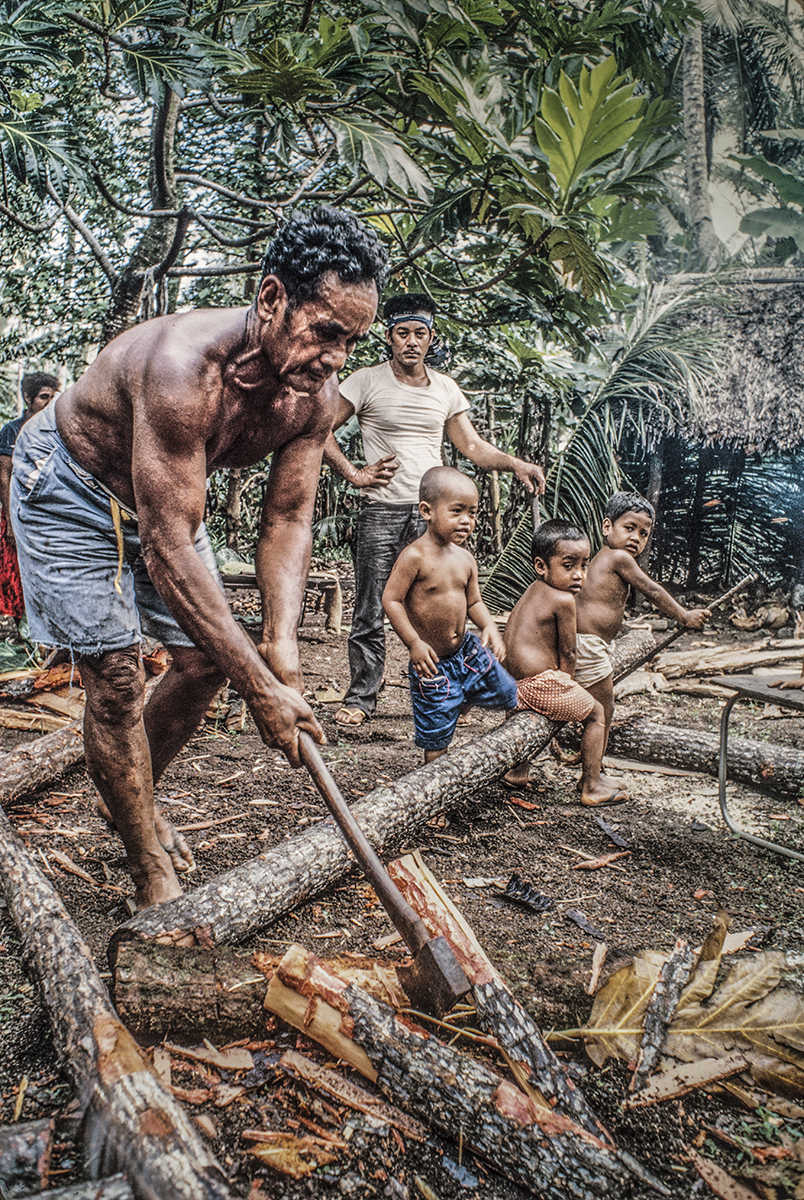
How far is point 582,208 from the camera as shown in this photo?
3451mm

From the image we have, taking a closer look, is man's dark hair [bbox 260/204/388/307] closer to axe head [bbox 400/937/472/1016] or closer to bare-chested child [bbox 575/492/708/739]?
axe head [bbox 400/937/472/1016]

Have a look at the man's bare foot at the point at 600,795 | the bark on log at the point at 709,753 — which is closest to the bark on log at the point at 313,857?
the man's bare foot at the point at 600,795

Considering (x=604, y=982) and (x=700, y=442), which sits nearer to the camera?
(x=604, y=982)

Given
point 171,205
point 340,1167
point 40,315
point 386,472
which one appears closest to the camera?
point 340,1167

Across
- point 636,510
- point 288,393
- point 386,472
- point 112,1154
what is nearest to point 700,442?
point 636,510

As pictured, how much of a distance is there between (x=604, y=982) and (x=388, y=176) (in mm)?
2975

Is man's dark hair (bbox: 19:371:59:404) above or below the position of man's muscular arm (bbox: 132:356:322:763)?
above

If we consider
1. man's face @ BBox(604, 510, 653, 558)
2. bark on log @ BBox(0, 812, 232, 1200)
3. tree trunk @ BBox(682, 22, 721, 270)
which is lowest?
bark on log @ BBox(0, 812, 232, 1200)

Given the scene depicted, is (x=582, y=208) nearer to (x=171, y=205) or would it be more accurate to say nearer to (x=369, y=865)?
(x=171, y=205)

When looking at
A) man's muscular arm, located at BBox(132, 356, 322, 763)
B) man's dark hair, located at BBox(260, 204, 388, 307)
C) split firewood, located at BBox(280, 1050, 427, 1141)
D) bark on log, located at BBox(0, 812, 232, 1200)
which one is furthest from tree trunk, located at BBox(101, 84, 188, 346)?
split firewood, located at BBox(280, 1050, 427, 1141)

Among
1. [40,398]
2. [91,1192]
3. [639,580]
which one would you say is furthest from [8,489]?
[91,1192]

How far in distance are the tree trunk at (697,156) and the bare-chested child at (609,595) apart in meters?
15.6

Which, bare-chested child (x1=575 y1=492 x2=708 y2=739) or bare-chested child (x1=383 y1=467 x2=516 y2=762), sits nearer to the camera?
bare-chested child (x1=383 y1=467 x2=516 y2=762)

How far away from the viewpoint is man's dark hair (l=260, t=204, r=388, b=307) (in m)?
1.92
